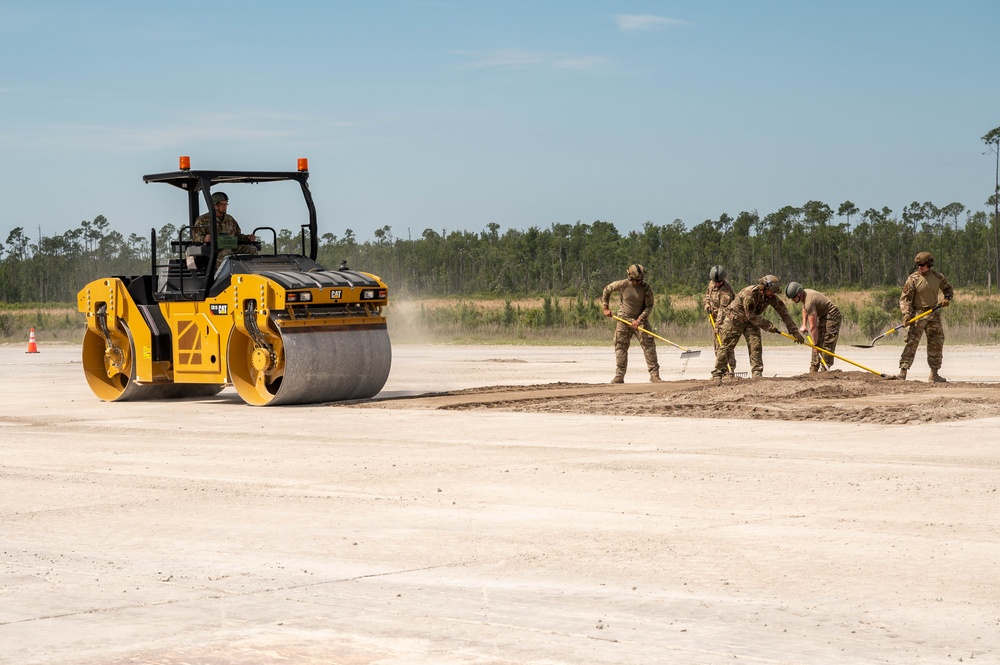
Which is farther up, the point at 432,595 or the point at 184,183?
the point at 184,183

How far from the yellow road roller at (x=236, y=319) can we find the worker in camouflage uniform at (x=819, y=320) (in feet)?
20.2

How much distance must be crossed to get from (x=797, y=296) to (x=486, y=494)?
38.9 feet

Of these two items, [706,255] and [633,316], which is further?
[706,255]

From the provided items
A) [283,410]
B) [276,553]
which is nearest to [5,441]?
[283,410]

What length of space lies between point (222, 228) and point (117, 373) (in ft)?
8.92

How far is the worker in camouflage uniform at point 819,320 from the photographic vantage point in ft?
70.0

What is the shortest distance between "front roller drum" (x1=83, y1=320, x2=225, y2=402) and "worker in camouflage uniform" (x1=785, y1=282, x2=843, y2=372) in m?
8.75

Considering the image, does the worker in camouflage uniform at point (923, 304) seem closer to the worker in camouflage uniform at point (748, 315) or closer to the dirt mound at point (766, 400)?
the dirt mound at point (766, 400)

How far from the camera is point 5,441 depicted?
49.9 feet

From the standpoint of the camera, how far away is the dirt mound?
15984 millimetres

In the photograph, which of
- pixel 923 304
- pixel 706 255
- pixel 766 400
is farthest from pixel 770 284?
pixel 706 255

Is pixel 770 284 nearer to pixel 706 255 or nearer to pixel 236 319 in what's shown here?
pixel 236 319

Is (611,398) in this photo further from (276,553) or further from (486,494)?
(276,553)

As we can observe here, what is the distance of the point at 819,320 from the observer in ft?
70.4
